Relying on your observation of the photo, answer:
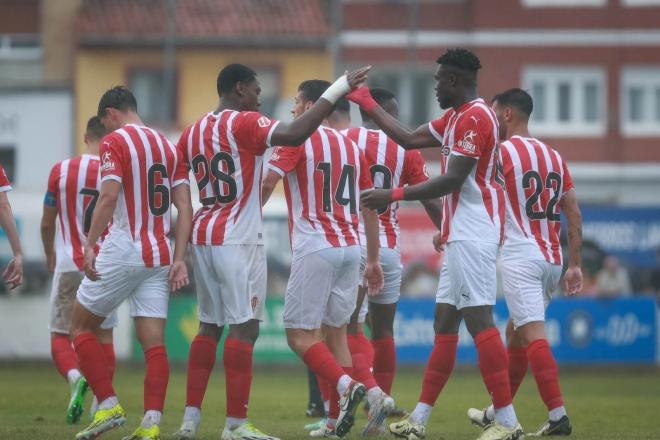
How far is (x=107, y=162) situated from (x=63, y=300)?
319cm

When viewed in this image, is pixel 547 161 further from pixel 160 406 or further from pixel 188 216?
pixel 160 406

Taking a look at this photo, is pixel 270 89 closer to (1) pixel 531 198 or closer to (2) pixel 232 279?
(1) pixel 531 198

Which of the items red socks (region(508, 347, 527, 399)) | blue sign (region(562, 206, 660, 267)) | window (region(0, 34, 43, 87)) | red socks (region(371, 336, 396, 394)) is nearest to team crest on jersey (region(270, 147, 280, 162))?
red socks (region(371, 336, 396, 394))

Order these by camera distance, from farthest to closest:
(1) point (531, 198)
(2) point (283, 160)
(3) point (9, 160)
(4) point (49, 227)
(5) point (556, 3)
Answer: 1. (5) point (556, 3)
2. (3) point (9, 160)
3. (4) point (49, 227)
4. (1) point (531, 198)
5. (2) point (283, 160)

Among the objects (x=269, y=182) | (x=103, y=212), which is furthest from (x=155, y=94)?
(x=103, y=212)

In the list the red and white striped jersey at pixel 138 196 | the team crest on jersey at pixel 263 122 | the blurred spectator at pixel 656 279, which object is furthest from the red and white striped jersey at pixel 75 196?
the blurred spectator at pixel 656 279

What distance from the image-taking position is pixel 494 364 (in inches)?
361

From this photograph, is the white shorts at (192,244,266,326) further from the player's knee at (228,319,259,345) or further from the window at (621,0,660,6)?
the window at (621,0,660,6)

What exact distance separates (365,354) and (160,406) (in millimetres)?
2279

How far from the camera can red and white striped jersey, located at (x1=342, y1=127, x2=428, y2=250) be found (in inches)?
441

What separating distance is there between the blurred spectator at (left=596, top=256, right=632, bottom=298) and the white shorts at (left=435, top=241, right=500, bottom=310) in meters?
14.2

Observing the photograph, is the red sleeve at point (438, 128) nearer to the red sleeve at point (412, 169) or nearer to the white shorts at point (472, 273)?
the white shorts at point (472, 273)

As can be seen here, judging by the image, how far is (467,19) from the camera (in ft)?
111

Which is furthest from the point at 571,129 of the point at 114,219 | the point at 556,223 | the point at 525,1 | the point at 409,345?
the point at 114,219
